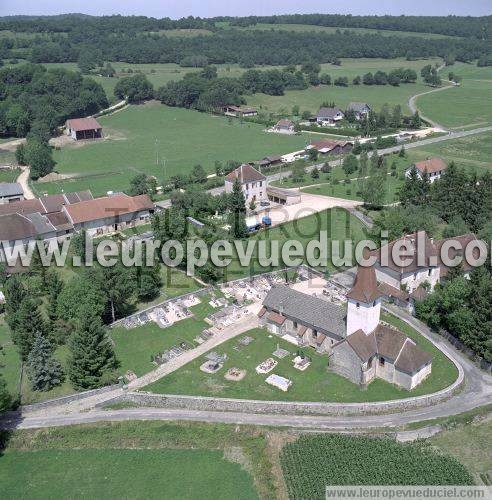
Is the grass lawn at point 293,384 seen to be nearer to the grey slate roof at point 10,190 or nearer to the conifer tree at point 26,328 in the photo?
the conifer tree at point 26,328

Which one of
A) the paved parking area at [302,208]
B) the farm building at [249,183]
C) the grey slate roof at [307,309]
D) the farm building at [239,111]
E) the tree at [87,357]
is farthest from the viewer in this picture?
the farm building at [239,111]

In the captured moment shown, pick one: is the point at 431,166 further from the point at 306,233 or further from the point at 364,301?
the point at 364,301

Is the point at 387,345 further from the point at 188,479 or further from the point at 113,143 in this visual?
the point at 113,143

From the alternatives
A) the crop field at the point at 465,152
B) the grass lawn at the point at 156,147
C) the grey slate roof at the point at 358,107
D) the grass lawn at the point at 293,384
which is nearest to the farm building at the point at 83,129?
the grass lawn at the point at 156,147

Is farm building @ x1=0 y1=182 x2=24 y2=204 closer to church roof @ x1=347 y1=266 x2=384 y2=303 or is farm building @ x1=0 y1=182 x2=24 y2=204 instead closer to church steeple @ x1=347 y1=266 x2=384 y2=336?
church steeple @ x1=347 y1=266 x2=384 y2=336

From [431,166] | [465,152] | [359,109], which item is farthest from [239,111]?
[431,166]

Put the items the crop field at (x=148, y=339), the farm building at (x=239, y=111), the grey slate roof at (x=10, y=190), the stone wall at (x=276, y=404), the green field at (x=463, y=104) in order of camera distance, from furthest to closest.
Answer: the farm building at (x=239, y=111) < the green field at (x=463, y=104) < the grey slate roof at (x=10, y=190) < the crop field at (x=148, y=339) < the stone wall at (x=276, y=404)

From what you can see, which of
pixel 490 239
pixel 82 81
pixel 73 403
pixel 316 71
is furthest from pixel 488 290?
pixel 316 71
